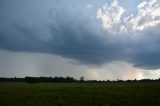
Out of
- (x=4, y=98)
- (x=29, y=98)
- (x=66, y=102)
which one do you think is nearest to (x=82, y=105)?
(x=66, y=102)

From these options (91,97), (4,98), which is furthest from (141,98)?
(4,98)

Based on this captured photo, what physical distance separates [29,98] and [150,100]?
19.6 meters

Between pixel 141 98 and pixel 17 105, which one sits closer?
pixel 17 105

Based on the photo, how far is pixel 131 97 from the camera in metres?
50.8

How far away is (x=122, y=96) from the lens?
52062 mm

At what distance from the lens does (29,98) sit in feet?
159

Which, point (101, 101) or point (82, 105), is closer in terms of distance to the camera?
point (82, 105)

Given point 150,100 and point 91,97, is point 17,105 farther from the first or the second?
point 150,100

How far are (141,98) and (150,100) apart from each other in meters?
2.11

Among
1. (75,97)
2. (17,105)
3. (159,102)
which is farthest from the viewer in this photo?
(75,97)

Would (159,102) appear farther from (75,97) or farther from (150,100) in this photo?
(75,97)

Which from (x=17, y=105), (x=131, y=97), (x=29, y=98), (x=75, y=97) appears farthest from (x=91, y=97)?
(x=17, y=105)

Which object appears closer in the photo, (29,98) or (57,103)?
(57,103)

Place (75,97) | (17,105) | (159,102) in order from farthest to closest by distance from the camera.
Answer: (75,97), (159,102), (17,105)
